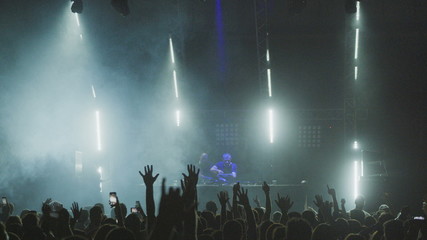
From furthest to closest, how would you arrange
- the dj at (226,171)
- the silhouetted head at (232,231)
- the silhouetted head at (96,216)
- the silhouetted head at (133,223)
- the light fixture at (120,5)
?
the dj at (226,171) → the light fixture at (120,5) → the silhouetted head at (96,216) → the silhouetted head at (133,223) → the silhouetted head at (232,231)

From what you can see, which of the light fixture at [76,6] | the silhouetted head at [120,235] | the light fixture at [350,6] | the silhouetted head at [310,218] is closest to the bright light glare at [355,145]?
the light fixture at [350,6]

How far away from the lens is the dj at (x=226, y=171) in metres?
15.3

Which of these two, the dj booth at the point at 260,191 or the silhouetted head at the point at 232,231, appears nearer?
the silhouetted head at the point at 232,231

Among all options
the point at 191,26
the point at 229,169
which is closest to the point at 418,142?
the point at 229,169

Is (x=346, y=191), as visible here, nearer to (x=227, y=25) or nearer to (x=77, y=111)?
(x=227, y=25)

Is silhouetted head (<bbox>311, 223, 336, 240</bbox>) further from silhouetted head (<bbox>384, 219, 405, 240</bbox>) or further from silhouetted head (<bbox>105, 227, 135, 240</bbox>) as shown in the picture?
silhouetted head (<bbox>105, 227, 135, 240</bbox>)

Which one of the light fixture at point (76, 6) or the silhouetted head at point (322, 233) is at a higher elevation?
Result: the light fixture at point (76, 6)

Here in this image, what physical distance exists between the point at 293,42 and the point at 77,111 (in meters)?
8.23

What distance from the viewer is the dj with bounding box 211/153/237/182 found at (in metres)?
15.3

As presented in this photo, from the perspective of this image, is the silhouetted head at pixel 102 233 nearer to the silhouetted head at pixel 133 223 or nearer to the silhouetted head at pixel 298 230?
the silhouetted head at pixel 133 223

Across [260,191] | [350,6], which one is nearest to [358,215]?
[260,191]

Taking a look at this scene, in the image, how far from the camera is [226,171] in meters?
16.0

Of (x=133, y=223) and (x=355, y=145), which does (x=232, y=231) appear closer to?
(x=133, y=223)

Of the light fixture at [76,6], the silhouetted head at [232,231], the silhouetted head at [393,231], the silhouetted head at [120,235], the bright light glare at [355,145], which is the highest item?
the light fixture at [76,6]
